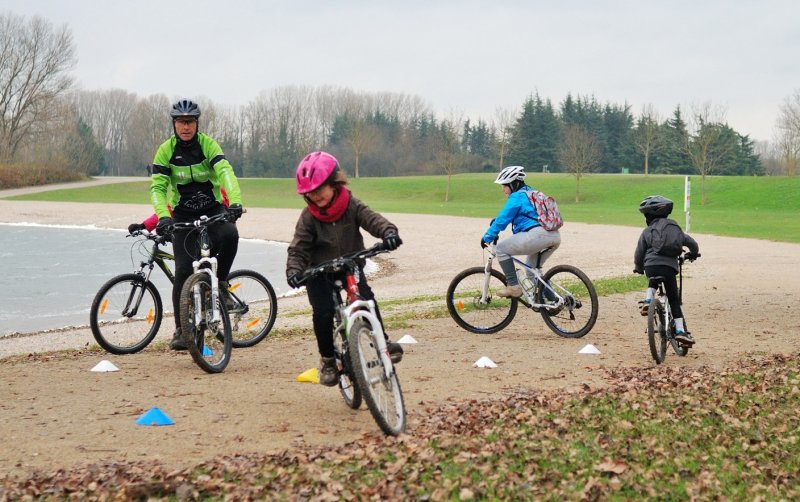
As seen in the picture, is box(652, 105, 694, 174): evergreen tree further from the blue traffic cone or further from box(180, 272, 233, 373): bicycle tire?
the blue traffic cone

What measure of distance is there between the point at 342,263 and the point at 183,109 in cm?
315

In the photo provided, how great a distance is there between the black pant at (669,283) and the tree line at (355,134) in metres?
57.4

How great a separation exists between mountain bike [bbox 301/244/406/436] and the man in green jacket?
8.45 ft

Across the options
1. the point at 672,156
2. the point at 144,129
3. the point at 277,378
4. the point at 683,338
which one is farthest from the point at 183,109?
the point at 144,129

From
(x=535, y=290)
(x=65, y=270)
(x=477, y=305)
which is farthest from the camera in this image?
(x=65, y=270)

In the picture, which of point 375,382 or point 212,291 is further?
point 212,291

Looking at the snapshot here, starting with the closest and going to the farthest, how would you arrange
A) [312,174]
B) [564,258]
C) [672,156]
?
[312,174]
[564,258]
[672,156]

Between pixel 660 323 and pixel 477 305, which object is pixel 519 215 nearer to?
pixel 477 305

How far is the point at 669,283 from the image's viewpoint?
8648 mm

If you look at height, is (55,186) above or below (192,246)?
below

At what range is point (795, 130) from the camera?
7069 centimetres

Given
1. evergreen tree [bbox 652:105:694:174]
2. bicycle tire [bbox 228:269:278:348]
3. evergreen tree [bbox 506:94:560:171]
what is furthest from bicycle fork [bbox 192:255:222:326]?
evergreen tree [bbox 506:94:560:171]

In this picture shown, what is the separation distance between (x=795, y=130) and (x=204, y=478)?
2874 inches

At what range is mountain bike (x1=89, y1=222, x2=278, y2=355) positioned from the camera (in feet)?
28.9
